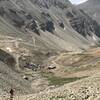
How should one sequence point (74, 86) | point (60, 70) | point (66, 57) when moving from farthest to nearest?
point (66, 57)
point (60, 70)
point (74, 86)

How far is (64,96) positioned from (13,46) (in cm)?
14827

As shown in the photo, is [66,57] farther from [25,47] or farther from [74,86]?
[74,86]

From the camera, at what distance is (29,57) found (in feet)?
571

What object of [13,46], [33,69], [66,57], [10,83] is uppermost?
[13,46]

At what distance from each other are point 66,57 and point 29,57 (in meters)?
18.9

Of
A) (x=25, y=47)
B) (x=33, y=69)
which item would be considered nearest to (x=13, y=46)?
(x=25, y=47)

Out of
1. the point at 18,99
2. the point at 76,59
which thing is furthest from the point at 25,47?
the point at 18,99

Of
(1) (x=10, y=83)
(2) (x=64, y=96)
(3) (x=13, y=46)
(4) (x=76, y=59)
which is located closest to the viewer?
(2) (x=64, y=96)

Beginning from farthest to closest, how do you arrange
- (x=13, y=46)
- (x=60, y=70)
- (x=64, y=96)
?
(x=13, y=46)
(x=60, y=70)
(x=64, y=96)

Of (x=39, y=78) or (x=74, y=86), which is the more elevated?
(x=39, y=78)

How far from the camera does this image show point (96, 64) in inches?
4894

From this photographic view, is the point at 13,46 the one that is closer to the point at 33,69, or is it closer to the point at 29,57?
the point at 29,57

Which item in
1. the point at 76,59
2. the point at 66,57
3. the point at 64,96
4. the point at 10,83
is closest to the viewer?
the point at 64,96

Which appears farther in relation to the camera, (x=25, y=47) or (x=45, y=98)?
(x=25, y=47)
